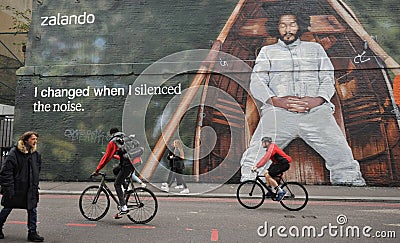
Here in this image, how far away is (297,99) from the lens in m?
14.9

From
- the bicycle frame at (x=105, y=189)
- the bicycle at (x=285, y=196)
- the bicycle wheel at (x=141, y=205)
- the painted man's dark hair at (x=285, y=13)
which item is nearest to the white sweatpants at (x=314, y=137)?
the painted man's dark hair at (x=285, y=13)

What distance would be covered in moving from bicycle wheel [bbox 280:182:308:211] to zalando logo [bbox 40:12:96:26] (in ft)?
39.0

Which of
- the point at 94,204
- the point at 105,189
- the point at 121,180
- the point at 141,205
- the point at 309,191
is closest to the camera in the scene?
the point at 121,180

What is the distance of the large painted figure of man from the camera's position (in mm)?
14492

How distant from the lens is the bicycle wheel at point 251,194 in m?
9.40

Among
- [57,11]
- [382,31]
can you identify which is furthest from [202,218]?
[57,11]

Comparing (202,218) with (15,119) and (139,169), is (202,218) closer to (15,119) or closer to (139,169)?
(139,169)

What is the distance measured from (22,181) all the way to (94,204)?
2044 mm

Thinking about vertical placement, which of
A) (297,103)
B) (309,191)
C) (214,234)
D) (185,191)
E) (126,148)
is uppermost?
(297,103)

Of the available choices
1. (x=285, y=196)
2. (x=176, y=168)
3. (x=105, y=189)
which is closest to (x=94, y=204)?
(x=105, y=189)

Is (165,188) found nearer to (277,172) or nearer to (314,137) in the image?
(277,172)

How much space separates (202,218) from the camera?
8.30m

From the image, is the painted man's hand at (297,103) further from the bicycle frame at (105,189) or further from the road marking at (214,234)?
the bicycle frame at (105,189)

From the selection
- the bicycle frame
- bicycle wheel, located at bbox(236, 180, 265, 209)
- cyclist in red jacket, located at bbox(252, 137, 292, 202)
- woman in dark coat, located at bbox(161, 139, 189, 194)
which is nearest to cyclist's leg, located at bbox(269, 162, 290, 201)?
cyclist in red jacket, located at bbox(252, 137, 292, 202)
